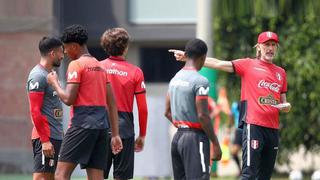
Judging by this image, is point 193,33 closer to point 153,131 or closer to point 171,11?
Answer: point 171,11

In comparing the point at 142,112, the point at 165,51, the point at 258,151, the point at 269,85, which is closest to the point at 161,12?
the point at 165,51

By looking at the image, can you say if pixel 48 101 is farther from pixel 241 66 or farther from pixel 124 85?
pixel 241 66

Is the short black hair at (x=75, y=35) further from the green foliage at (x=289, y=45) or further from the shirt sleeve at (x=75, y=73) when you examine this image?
the green foliage at (x=289, y=45)

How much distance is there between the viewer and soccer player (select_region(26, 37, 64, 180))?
12187 mm

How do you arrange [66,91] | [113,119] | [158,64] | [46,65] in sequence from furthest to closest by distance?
[158,64] < [46,65] < [113,119] < [66,91]

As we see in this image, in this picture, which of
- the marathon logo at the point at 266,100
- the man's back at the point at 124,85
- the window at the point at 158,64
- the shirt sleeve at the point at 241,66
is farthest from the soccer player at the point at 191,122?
the window at the point at 158,64

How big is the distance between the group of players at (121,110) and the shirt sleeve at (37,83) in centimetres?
1

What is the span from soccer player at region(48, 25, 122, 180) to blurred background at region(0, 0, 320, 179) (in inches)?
243

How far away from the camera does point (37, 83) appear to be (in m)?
12.2

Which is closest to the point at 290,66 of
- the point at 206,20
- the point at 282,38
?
the point at 282,38

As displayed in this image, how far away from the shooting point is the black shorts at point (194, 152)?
11906 millimetres

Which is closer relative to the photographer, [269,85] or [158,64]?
[269,85]

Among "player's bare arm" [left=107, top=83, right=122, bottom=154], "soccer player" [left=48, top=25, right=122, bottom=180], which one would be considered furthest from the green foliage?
"soccer player" [left=48, top=25, right=122, bottom=180]

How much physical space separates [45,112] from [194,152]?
1719mm
